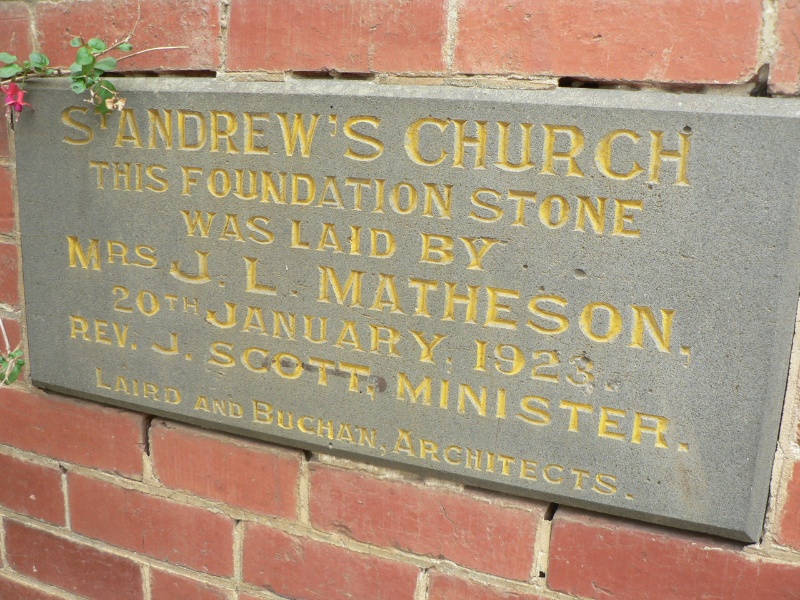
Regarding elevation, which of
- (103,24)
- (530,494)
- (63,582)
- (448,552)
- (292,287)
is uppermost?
(103,24)

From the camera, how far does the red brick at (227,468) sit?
1.23 m

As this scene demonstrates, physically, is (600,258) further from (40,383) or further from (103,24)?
(40,383)

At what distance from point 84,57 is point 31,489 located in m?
0.84

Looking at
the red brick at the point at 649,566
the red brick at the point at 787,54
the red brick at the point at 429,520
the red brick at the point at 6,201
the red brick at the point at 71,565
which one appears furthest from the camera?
the red brick at the point at 71,565

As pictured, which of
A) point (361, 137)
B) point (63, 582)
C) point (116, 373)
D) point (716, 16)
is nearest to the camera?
point (716, 16)

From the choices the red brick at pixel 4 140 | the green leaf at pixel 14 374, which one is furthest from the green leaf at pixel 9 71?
the green leaf at pixel 14 374

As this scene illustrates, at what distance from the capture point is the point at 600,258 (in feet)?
3.04

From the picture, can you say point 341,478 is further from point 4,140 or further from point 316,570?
point 4,140

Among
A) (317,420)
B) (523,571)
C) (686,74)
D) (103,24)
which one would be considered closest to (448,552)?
(523,571)

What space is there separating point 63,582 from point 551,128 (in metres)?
1.27

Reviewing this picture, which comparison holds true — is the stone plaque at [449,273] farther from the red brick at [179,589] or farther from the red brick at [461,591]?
the red brick at [179,589]

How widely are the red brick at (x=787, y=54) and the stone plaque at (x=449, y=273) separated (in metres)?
0.04

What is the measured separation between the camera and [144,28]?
1.17 metres

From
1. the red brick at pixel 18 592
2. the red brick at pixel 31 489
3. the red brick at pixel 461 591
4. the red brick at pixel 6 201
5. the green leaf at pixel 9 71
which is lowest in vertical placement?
the red brick at pixel 18 592
